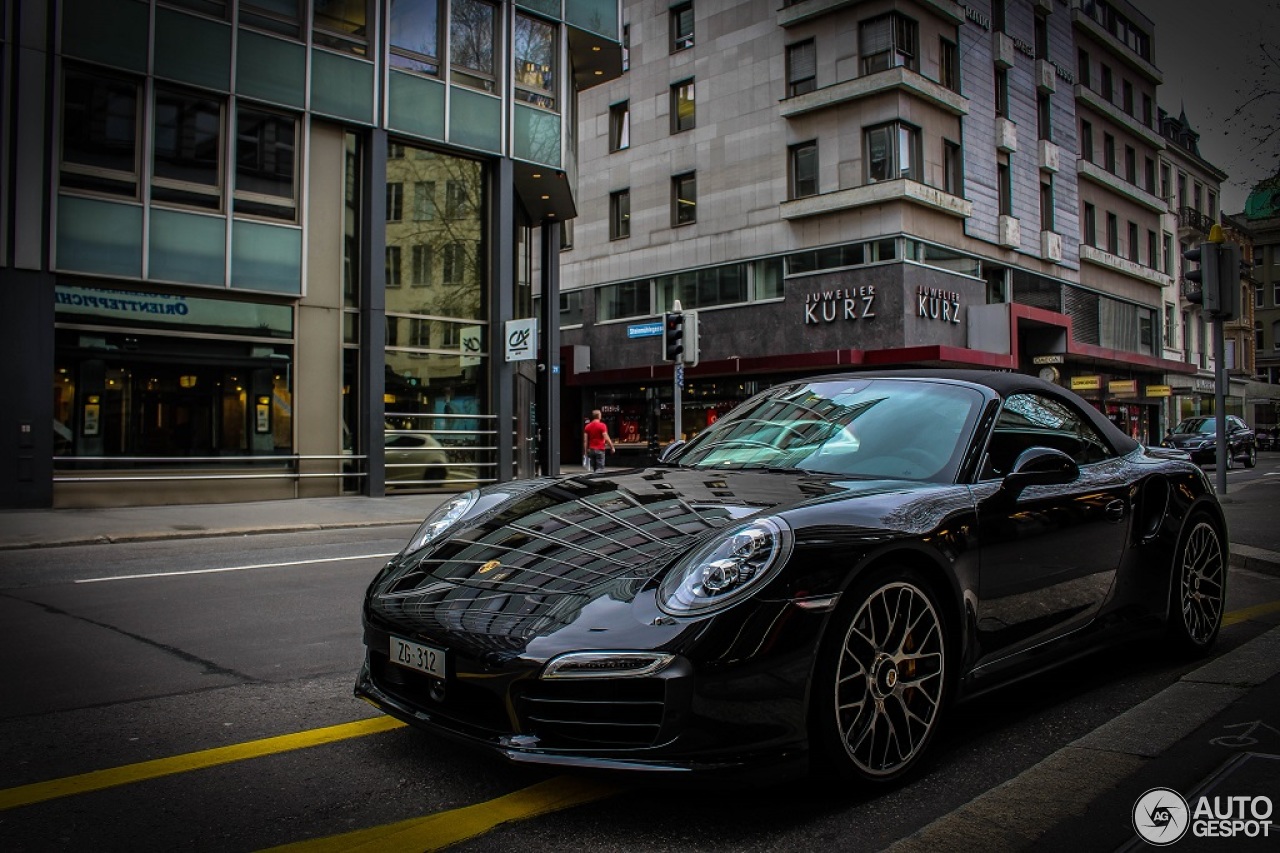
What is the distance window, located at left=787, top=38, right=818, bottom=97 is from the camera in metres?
30.8

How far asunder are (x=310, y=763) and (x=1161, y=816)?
254 cm

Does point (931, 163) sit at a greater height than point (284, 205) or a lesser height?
greater

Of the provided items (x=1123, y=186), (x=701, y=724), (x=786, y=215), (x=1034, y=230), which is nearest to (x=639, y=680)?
(x=701, y=724)

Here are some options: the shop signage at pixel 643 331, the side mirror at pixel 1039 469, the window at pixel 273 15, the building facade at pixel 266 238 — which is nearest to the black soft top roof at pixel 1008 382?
the side mirror at pixel 1039 469

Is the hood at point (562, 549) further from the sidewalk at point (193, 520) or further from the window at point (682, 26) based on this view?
the window at point (682, 26)

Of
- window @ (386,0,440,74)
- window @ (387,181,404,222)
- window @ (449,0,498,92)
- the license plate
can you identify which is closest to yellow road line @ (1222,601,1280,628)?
the license plate

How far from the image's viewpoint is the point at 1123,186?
42.8 metres

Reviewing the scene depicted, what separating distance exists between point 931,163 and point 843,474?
29.1m

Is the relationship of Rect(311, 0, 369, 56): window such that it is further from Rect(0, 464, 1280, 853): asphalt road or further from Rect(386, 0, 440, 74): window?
Rect(0, 464, 1280, 853): asphalt road

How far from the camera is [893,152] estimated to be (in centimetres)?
2911

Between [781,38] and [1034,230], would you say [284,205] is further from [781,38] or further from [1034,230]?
[1034,230]

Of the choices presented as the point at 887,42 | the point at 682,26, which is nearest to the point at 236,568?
the point at 887,42

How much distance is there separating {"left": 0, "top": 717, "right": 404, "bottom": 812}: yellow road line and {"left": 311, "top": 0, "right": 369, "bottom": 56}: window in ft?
55.9

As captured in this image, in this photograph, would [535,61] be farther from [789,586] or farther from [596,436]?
[789,586]
